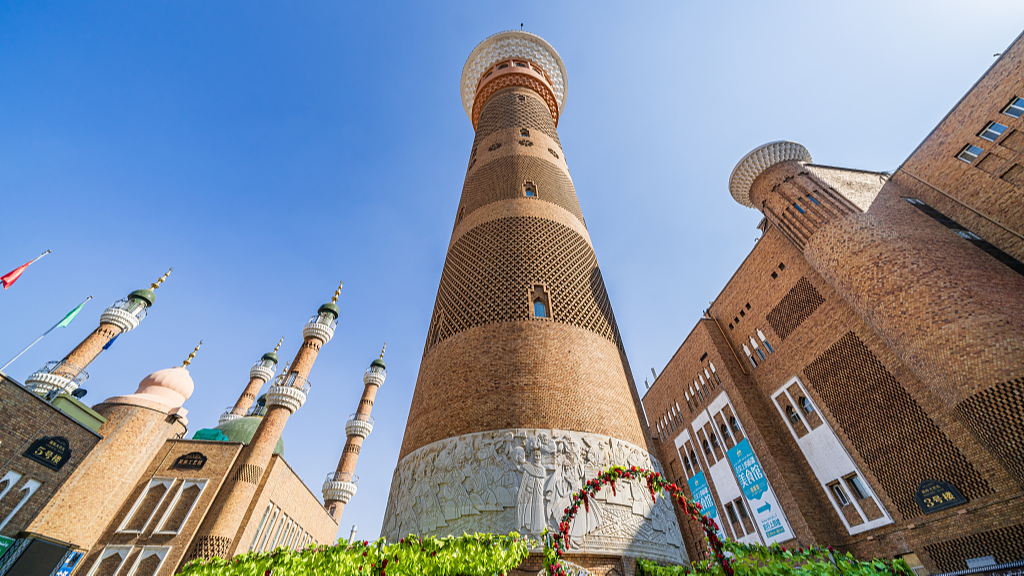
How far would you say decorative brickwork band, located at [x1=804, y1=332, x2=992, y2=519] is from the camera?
37.6ft

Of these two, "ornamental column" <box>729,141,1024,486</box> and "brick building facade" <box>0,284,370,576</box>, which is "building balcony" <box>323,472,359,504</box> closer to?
"brick building facade" <box>0,284,370,576</box>

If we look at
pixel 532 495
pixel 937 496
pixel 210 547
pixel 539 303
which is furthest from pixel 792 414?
pixel 210 547

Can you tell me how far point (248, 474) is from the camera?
14742mm

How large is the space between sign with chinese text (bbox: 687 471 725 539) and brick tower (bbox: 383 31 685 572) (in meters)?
13.8

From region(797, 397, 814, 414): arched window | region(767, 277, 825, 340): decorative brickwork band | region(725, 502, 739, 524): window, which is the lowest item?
region(725, 502, 739, 524): window

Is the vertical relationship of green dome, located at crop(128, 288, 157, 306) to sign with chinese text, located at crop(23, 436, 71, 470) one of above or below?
A: above

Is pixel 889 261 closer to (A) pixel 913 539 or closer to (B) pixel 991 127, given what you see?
(B) pixel 991 127

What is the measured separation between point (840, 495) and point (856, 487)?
77 cm

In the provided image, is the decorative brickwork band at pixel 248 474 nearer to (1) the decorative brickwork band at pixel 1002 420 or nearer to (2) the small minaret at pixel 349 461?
(2) the small minaret at pixel 349 461

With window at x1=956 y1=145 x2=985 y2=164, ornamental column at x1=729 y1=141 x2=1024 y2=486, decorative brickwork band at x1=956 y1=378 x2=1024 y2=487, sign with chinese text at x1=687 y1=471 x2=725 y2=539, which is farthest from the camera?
sign with chinese text at x1=687 y1=471 x2=725 y2=539

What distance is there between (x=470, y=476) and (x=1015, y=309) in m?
12.9

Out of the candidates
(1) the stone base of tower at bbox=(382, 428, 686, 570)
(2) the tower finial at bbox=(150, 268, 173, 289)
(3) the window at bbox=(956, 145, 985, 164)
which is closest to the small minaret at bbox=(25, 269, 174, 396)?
(2) the tower finial at bbox=(150, 268, 173, 289)

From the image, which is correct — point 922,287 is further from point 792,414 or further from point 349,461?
point 349,461

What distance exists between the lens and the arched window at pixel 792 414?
16.2m
